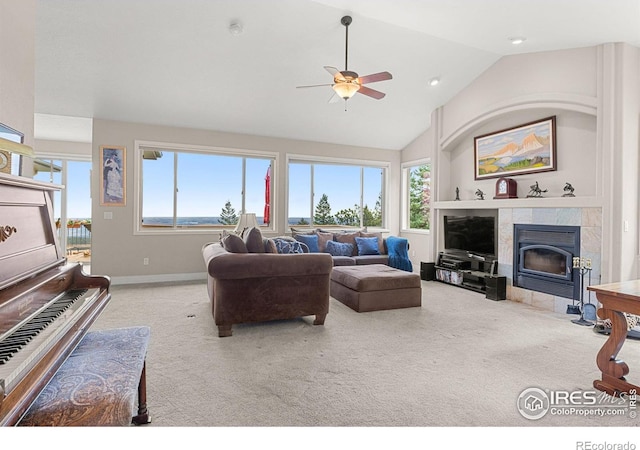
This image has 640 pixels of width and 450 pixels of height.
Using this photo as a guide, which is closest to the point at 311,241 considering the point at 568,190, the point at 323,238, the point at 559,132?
the point at 323,238

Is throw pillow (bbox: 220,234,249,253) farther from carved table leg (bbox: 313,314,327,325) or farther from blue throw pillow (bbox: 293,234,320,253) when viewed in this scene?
blue throw pillow (bbox: 293,234,320,253)

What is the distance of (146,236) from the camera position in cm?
550

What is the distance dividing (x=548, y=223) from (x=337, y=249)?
3.08 m

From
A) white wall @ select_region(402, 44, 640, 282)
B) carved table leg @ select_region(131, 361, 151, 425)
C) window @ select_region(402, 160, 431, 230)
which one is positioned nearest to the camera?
carved table leg @ select_region(131, 361, 151, 425)

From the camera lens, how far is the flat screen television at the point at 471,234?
505cm

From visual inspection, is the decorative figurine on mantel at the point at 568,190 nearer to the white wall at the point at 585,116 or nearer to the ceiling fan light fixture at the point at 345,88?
the white wall at the point at 585,116

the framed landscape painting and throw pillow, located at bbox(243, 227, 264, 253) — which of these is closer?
throw pillow, located at bbox(243, 227, 264, 253)

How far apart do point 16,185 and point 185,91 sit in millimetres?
3835

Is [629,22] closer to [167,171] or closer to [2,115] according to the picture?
[2,115]

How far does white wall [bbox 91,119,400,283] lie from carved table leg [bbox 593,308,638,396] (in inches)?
196

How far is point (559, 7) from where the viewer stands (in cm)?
303

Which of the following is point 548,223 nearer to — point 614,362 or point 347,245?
point 614,362

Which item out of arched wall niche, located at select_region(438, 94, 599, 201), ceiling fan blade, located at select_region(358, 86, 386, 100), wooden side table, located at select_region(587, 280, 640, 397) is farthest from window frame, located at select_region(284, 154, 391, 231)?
wooden side table, located at select_region(587, 280, 640, 397)

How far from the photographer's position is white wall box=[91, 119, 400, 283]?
17.1 feet
